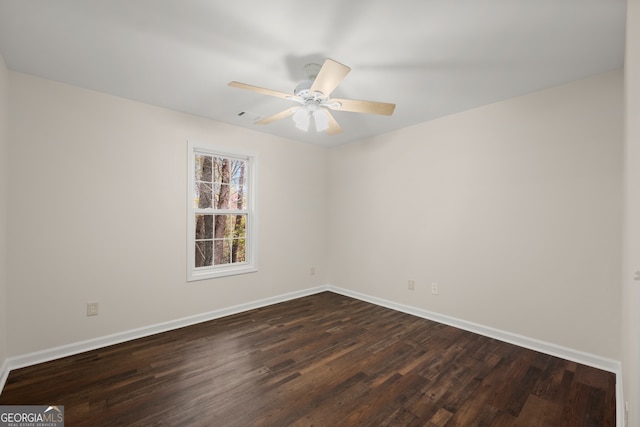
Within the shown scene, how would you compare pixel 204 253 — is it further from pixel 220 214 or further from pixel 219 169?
pixel 219 169

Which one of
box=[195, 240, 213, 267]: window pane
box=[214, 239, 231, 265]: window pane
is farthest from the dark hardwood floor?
box=[214, 239, 231, 265]: window pane

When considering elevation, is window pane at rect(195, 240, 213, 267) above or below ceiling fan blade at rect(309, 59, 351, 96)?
below

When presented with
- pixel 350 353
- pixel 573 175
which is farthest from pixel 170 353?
pixel 573 175

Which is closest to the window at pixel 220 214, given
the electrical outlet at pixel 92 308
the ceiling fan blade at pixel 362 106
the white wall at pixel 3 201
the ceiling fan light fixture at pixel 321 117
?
the electrical outlet at pixel 92 308

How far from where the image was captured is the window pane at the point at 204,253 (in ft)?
11.6

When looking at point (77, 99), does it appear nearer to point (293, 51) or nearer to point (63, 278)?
point (63, 278)

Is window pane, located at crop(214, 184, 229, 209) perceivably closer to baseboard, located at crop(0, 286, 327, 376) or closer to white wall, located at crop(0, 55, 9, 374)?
baseboard, located at crop(0, 286, 327, 376)

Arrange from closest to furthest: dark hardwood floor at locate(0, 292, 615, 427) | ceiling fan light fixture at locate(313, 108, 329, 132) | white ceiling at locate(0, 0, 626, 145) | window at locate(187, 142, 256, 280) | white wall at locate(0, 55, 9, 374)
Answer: white ceiling at locate(0, 0, 626, 145), dark hardwood floor at locate(0, 292, 615, 427), white wall at locate(0, 55, 9, 374), ceiling fan light fixture at locate(313, 108, 329, 132), window at locate(187, 142, 256, 280)

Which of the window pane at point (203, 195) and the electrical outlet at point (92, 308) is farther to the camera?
the window pane at point (203, 195)

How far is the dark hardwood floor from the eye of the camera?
178 cm

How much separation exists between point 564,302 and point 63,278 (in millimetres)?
4458

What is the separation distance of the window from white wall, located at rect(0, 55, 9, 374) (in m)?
1.43

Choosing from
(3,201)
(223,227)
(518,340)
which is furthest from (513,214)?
(3,201)

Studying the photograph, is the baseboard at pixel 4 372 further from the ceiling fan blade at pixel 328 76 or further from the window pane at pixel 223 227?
the ceiling fan blade at pixel 328 76
